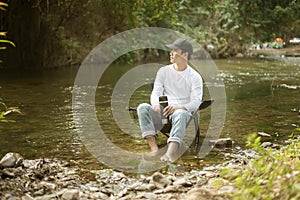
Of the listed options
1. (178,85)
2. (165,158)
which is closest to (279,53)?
(178,85)

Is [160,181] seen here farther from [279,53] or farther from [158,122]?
[279,53]

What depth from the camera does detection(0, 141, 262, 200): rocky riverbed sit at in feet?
11.8

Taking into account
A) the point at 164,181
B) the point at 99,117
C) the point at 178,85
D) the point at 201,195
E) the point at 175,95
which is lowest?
the point at 99,117

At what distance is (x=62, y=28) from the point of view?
19.2m

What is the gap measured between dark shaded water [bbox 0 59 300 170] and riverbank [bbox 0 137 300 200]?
1.49ft

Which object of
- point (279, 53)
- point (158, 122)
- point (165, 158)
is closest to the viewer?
point (165, 158)

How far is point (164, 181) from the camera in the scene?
3969mm

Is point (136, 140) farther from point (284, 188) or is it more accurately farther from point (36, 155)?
point (284, 188)

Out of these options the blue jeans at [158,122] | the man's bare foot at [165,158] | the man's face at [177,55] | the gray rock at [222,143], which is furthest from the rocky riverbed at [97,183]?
the man's face at [177,55]

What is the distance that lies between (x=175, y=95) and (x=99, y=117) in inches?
101

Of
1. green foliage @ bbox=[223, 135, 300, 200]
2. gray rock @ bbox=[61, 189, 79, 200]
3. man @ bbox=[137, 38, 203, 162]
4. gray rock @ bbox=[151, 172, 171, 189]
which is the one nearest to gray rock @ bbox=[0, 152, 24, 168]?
gray rock @ bbox=[61, 189, 79, 200]

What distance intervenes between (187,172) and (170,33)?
22346 millimetres

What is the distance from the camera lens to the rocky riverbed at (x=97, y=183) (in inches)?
142

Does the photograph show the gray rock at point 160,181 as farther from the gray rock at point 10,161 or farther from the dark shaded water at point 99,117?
the gray rock at point 10,161
